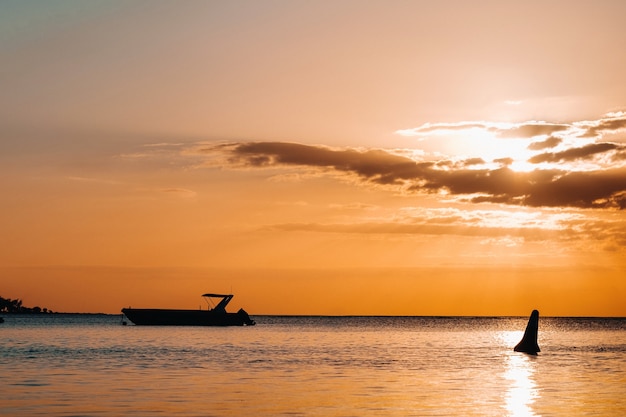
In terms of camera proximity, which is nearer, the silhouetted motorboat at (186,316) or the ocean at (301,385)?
the ocean at (301,385)

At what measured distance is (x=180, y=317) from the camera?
514ft

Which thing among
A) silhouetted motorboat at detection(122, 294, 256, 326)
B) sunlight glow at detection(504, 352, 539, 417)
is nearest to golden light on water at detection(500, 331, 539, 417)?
sunlight glow at detection(504, 352, 539, 417)

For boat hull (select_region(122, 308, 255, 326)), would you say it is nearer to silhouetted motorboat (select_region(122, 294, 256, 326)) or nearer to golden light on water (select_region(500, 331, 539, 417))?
silhouetted motorboat (select_region(122, 294, 256, 326))

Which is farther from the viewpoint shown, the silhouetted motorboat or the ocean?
the silhouetted motorboat

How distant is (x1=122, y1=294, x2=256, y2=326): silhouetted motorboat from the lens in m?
154

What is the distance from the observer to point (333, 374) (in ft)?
177

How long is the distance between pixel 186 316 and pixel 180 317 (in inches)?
95.8

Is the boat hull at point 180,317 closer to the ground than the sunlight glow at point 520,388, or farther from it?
farther from it

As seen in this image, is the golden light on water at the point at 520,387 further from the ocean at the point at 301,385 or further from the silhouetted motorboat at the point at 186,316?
the silhouetted motorboat at the point at 186,316

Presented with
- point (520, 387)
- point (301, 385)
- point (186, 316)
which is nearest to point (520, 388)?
point (520, 387)

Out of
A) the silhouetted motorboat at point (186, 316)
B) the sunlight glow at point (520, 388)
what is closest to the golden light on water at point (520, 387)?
the sunlight glow at point (520, 388)

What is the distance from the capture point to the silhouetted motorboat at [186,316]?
154 meters

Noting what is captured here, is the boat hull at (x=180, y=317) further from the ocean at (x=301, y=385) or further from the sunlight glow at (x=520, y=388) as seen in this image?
the sunlight glow at (x=520, y=388)

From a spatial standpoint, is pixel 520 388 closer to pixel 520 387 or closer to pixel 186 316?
pixel 520 387
